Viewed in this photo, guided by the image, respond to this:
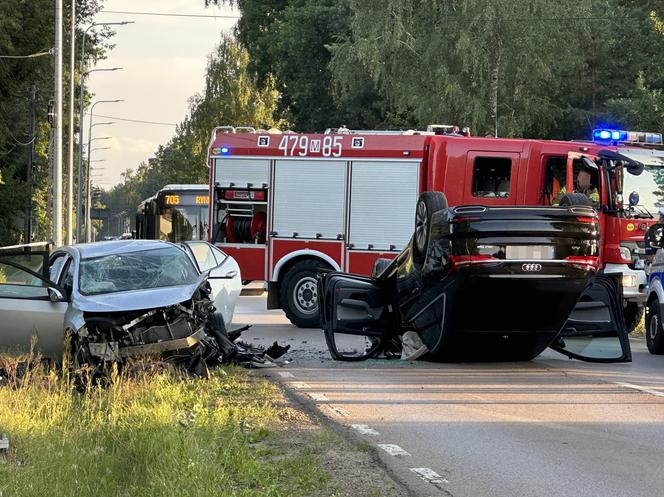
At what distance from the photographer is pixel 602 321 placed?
12.5 meters

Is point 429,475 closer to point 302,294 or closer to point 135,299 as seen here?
point 135,299

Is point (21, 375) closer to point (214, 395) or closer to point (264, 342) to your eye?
point (214, 395)

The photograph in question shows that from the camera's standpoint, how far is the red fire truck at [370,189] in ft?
52.8

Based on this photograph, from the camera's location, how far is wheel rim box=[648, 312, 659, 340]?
47.4 feet

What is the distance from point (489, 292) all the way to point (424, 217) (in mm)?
1255

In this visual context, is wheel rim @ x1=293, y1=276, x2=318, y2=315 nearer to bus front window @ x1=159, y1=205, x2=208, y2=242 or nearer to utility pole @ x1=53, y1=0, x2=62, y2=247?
bus front window @ x1=159, y1=205, x2=208, y2=242

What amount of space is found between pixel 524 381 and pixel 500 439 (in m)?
3.17

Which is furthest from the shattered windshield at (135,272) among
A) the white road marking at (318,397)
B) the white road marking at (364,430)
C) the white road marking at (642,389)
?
the white road marking at (642,389)

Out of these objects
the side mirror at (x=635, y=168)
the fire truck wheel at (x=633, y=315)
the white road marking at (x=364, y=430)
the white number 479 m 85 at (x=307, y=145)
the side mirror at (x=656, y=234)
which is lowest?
the fire truck wheel at (x=633, y=315)

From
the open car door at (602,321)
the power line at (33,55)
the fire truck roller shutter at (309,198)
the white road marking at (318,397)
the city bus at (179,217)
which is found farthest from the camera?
the power line at (33,55)

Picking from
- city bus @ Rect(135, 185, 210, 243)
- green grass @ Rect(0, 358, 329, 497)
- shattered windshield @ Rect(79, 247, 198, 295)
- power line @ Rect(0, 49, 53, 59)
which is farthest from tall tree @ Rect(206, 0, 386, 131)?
green grass @ Rect(0, 358, 329, 497)

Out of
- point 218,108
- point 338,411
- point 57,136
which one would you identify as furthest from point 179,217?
point 218,108

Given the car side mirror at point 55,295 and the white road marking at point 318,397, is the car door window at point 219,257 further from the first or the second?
the white road marking at point 318,397

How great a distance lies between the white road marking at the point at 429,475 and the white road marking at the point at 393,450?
1.52ft
